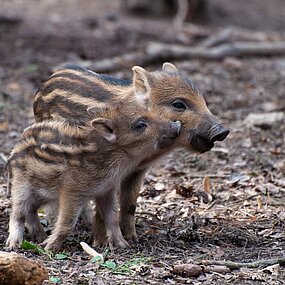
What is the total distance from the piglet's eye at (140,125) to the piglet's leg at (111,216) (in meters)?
0.50

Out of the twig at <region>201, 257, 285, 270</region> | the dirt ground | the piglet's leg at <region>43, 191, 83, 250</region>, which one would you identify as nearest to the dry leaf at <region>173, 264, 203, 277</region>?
the dirt ground

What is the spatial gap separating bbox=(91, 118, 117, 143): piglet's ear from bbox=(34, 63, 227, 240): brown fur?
0.25 m

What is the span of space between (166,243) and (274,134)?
366 centimetres

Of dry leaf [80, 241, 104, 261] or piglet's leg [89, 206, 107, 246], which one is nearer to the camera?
dry leaf [80, 241, 104, 261]

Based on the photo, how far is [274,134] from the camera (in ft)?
30.5

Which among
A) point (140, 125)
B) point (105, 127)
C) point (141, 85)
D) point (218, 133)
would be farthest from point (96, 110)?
point (218, 133)

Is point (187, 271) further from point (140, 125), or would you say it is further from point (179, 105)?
point (179, 105)

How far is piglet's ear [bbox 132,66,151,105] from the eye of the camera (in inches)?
239

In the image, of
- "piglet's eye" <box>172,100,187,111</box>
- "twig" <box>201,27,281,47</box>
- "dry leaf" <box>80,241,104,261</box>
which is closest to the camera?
"dry leaf" <box>80,241,104,261</box>

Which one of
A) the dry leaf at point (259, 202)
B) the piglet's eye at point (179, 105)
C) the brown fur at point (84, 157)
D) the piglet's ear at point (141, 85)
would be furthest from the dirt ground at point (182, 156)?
the piglet's ear at point (141, 85)

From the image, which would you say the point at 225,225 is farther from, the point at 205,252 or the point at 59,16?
the point at 59,16

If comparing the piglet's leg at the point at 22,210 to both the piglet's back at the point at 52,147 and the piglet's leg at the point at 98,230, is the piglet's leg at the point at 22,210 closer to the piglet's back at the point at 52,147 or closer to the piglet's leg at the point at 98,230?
the piglet's back at the point at 52,147

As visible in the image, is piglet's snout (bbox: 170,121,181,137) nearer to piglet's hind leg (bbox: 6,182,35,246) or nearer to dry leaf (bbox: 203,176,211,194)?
piglet's hind leg (bbox: 6,182,35,246)

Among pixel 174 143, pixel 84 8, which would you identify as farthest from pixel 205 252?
pixel 84 8
